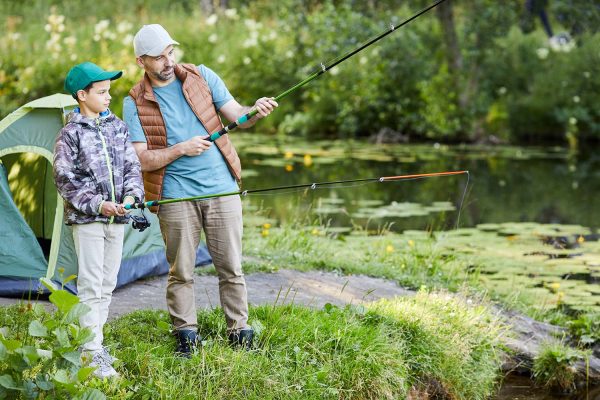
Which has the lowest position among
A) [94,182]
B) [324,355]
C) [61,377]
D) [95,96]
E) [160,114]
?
[324,355]

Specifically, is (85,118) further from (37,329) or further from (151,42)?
(37,329)

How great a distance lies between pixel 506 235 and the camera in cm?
884

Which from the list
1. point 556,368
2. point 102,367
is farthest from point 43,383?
point 556,368

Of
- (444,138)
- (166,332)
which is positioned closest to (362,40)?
(444,138)

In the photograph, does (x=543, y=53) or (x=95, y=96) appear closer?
(x=95, y=96)

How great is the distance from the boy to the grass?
29 cm

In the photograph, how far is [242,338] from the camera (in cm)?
445

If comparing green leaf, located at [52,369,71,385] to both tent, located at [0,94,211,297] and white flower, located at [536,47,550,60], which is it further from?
white flower, located at [536,47,550,60]

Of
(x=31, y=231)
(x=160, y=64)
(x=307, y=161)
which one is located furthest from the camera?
(x=307, y=161)

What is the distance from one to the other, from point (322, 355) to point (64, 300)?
148 cm

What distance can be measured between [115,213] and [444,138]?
40.8ft

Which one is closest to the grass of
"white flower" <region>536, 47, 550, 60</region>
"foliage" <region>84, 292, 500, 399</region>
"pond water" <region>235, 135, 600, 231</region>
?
"foliage" <region>84, 292, 500, 399</region>

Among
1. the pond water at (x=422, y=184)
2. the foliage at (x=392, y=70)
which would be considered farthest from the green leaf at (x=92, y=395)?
the foliage at (x=392, y=70)

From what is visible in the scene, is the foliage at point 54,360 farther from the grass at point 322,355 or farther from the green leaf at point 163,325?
the green leaf at point 163,325
